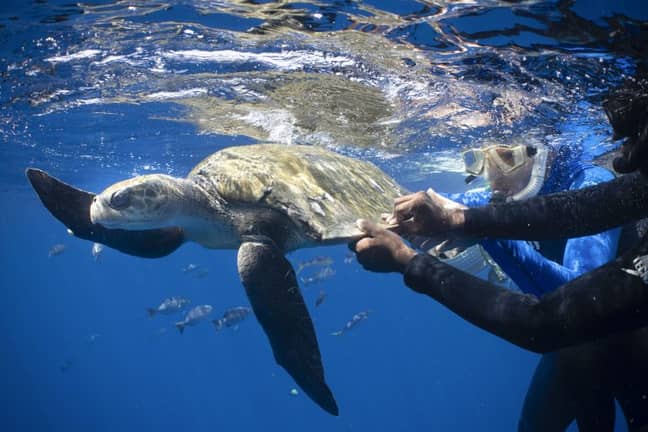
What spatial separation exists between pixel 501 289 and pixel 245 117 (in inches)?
330

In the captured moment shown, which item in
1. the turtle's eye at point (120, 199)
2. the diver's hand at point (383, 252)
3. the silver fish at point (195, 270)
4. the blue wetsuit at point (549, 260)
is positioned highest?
the diver's hand at point (383, 252)

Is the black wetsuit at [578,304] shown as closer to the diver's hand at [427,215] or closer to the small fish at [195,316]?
the diver's hand at [427,215]

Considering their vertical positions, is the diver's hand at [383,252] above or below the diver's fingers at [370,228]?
below

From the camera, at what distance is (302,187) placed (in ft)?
13.9

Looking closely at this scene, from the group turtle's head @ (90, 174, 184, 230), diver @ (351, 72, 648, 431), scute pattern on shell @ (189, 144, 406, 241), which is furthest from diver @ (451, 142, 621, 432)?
turtle's head @ (90, 174, 184, 230)

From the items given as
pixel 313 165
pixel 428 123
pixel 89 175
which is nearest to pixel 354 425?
pixel 89 175

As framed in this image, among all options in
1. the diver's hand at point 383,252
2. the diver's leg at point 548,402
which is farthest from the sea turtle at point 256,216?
the diver's leg at point 548,402

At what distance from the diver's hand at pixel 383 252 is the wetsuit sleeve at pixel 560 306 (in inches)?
13.7

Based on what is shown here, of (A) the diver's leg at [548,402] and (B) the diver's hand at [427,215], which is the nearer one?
(B) the diver's hand at [427,215]

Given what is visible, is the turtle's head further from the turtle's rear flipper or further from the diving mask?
the diving mask

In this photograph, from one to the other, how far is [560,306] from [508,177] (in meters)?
3.73

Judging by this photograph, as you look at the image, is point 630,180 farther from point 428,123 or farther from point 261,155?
point 428,123

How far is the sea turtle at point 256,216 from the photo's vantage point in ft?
10.8

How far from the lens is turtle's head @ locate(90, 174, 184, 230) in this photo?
3.39 metres
